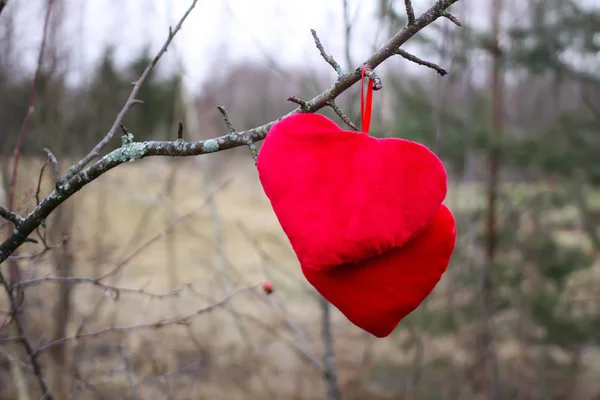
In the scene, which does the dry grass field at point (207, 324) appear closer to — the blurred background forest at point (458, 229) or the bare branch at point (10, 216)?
the blurred background forest at point (458, 229)

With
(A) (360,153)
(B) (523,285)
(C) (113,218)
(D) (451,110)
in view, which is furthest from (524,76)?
(C) (113,218)

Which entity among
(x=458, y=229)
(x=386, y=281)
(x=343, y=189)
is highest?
(x=458, y=229)

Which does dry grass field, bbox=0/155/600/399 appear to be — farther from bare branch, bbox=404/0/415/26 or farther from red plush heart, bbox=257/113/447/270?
bare branch, bbox=404/0/415/26

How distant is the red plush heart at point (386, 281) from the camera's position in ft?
2.89

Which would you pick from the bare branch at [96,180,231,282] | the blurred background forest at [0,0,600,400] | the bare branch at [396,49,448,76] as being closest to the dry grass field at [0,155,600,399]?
the blurred background forest at [0,0,600,400]

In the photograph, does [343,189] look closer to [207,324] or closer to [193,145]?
[193,145]

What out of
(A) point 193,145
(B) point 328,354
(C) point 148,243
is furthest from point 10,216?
(B) point 328,354

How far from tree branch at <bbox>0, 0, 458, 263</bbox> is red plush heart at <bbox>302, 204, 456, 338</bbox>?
246 millimetres

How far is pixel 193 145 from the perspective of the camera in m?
0.88

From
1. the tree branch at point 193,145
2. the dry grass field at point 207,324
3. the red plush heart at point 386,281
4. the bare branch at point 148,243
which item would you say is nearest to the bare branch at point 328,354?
the dry grass field at point 207,324

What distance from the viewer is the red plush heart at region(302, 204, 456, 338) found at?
2.89 feet

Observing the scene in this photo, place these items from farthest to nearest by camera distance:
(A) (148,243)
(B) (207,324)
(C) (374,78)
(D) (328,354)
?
1. (B) (207,324)
2. (D) (328,354)
3. (A) (148,243)
4. (C) (374,78)

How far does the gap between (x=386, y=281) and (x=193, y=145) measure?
38 centimetres

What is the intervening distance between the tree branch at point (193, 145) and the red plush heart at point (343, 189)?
0.13 ft
